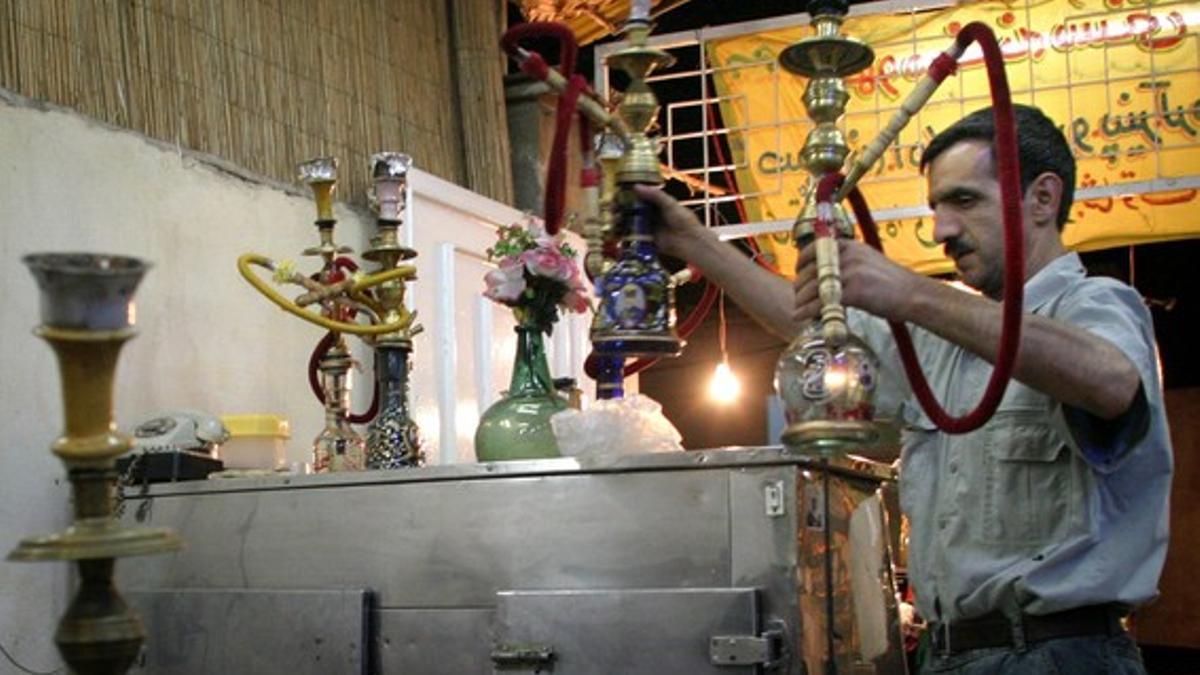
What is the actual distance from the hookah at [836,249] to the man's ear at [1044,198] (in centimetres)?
53

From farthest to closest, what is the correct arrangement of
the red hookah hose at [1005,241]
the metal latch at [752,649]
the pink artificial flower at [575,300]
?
the pink artificial flower at [575,300] → the metal latch at [752,649] → the red hookah hose at [1005,241]

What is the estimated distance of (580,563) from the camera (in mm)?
2861

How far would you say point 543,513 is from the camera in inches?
114

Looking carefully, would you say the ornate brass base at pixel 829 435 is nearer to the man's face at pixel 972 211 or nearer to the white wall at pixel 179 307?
the man's face at pixel 972 211

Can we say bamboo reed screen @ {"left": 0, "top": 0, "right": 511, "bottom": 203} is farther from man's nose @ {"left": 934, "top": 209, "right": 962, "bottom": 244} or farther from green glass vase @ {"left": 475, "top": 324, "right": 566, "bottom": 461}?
man's nose @ {"left": 934, "top": 209, "right": 962, "bottom": 244}

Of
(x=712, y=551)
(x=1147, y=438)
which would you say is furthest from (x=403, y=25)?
(x=1147, y=438)

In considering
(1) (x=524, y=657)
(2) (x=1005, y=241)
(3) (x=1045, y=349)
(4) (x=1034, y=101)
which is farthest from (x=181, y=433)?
(4) (x=1034, y=101)

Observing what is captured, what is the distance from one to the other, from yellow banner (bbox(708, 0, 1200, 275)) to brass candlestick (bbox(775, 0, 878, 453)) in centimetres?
322

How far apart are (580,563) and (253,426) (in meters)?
1.12

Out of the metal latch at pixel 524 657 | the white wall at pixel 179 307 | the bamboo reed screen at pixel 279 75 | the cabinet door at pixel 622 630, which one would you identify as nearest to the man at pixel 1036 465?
the cabinet door at pixel 622 630

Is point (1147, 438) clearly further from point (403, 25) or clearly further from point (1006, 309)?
point (403, 25)

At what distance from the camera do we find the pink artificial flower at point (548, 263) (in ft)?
10.2

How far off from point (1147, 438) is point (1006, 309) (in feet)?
1.98

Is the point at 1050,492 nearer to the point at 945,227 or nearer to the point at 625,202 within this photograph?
the point at 945,227
